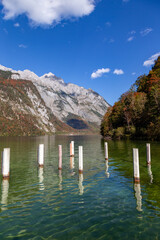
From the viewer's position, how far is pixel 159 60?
82938 millimetres

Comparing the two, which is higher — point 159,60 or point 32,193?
point 159,60

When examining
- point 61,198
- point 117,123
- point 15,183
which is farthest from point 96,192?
point 117,123

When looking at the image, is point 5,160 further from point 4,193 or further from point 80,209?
point 80,209

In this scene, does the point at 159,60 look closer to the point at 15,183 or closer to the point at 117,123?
the point at 117,123

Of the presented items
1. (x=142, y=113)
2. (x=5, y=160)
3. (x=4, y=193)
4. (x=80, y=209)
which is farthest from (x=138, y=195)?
(x=142, y=113)

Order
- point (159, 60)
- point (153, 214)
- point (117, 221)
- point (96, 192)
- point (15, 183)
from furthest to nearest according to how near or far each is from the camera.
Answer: point (159, 60), point (15, 183), point (96, 192), point (153, 214), point (117, 221)

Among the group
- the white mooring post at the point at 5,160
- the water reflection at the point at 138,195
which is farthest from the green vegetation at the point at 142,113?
the white mooring post at the point at 5,160

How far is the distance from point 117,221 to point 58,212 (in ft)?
9.92

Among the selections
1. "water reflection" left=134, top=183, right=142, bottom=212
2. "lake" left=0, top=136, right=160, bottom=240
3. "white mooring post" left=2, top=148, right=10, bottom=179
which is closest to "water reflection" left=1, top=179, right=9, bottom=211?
"lake" left=0, top=136, right=160, bottom=240

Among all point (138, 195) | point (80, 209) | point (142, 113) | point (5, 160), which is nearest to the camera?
point (80, 209)

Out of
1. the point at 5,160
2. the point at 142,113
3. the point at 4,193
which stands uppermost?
the point at 142,113

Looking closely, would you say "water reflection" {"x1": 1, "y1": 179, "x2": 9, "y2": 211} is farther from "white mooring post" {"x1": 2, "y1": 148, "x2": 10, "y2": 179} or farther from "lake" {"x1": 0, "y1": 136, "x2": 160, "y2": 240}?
"white mooring post" {"x1": 2, "y1": 148, "x2": 10, "y2": 179}

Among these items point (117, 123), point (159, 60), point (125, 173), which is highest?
point (159, 60)

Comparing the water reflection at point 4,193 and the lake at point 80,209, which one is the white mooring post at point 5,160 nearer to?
the water reflection at point 4,193
